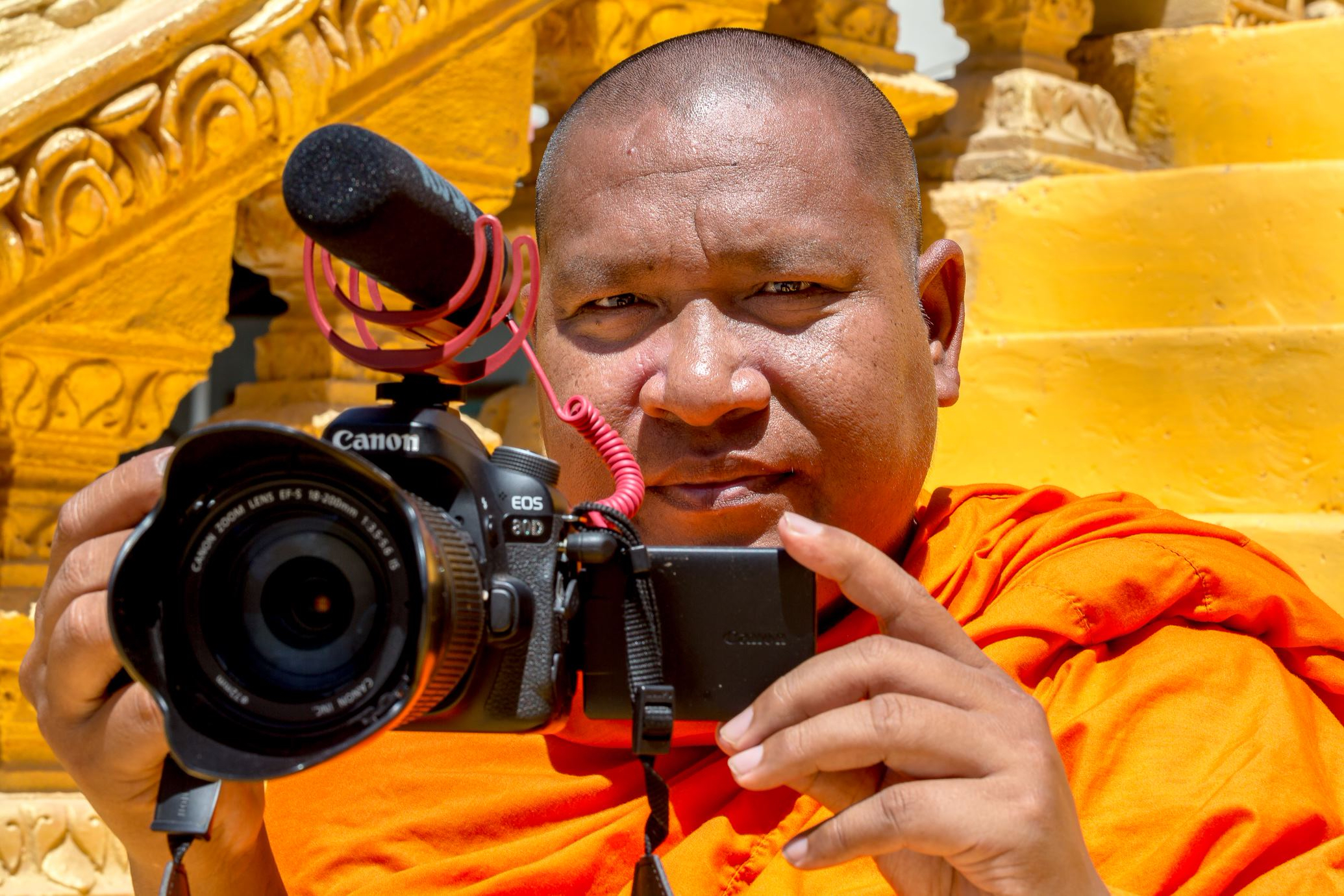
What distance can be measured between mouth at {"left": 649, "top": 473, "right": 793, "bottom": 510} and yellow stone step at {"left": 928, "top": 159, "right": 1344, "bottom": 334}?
1785 mm

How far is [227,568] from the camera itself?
3.34ft

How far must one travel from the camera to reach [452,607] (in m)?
0.97

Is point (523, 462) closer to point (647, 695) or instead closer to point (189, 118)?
point (647, 695)

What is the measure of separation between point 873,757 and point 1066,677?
1.31 feet

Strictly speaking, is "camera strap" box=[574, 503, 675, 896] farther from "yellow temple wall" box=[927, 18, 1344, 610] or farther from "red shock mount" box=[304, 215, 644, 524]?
"yellow temple wall" box=[927, 18, 1344, 610]

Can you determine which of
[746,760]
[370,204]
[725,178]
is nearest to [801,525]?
[746,760]

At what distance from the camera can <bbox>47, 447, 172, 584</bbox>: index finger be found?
1158 mm

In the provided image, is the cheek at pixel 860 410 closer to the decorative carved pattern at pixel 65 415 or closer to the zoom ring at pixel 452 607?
the zoom ring at pixel 452 607

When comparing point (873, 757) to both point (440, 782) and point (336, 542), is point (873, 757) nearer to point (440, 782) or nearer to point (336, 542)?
point (336, 542)

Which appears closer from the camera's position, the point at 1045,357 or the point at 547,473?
the point at 547,473

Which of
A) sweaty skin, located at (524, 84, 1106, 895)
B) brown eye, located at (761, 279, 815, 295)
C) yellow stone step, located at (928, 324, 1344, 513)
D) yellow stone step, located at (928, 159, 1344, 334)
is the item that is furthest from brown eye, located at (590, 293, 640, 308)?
yellow stone step, located at (928, 159, 1344, 334)

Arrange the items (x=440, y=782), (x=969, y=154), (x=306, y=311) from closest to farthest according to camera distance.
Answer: (x=440, y=782) → (x=306, y=311) → (x=969, y=154)

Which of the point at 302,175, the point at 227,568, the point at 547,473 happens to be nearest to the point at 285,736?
the point at 227,568

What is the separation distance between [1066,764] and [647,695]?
1.33ft
